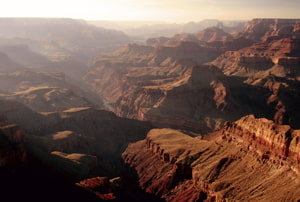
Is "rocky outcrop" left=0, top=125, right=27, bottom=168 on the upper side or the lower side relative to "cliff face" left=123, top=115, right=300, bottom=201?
upper

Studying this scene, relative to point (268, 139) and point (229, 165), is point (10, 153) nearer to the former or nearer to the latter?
point (229, 165)

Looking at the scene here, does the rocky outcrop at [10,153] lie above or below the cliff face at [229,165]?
above

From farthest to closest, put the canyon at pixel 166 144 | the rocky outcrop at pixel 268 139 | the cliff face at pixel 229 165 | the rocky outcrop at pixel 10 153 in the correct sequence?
the rocky outcrop at pixel 268 139 < the cliff face at pixel 229 165 < the canyon at pixel 166 144 < the rocky outcrop at pixel 10 153

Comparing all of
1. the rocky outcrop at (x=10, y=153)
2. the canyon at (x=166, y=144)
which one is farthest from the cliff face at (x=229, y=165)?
the rocky outcrop at (x=10, y=153)

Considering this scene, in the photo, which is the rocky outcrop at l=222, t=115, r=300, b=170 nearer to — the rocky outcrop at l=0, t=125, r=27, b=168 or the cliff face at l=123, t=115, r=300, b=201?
the cliff face at l=123, t=115, r=300, b=201

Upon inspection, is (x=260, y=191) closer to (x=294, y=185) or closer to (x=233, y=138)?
(x=294, y=185)

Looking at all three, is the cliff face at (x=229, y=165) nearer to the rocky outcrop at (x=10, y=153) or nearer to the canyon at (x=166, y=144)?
the canyon at (x=166, y=144)

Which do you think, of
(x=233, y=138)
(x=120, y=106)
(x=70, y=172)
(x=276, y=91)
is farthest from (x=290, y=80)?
(x=70, y=172)

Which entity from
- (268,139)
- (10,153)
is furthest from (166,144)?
(10,153)

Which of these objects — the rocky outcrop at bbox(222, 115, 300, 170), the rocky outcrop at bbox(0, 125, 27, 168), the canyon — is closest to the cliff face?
the rocky outcrop at bbox(222, 115, 300, 170)
